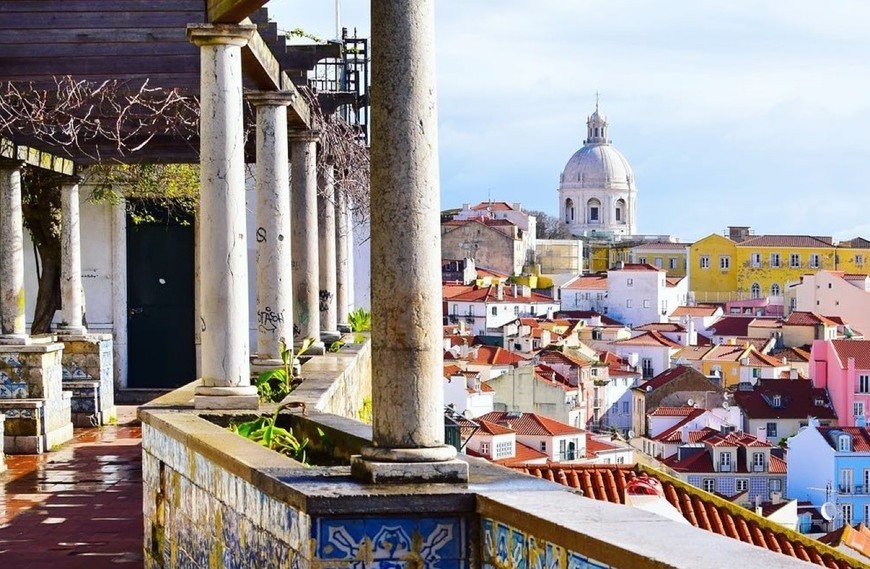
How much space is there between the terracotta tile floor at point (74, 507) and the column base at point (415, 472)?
11.9 ft

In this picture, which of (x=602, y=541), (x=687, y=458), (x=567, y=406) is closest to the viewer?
(x=602, y=541)

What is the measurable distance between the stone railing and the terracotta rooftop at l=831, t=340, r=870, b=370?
57729 mm

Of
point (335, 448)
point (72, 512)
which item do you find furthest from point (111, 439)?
point (335, 448)

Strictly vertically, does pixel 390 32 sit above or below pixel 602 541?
above

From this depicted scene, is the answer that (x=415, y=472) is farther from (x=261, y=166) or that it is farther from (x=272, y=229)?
(x=261, y=166)

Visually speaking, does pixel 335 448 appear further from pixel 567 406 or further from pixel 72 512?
pixel 567 406

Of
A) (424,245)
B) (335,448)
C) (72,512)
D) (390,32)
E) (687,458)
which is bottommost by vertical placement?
(687,458)

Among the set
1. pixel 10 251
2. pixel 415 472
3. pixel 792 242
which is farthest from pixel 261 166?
pixel 792 242

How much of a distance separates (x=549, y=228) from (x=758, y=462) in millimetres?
80418

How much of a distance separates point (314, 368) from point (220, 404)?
3.04 metres

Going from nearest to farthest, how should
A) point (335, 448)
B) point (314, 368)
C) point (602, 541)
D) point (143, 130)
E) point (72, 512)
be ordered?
point (602, 541)
point (335, 448)
point (72, 512)
point (314, 368)
point (143, 130)

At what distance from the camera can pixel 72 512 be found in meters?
9.55

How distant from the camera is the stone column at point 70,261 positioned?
49.4ft

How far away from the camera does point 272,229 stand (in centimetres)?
981
